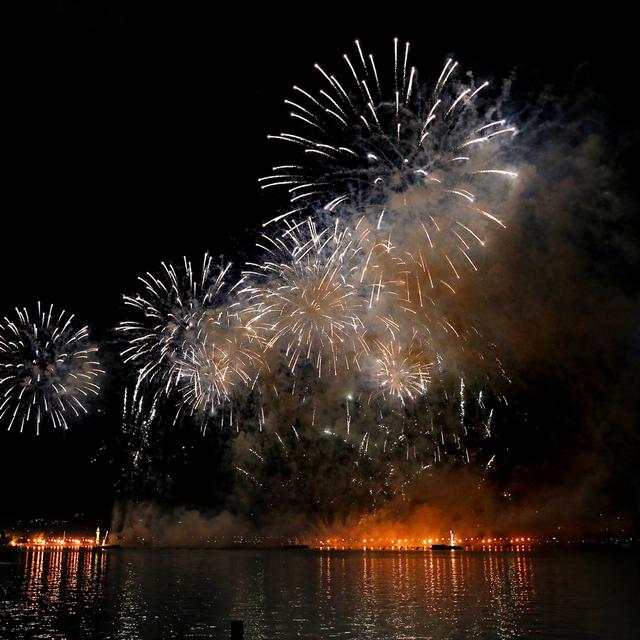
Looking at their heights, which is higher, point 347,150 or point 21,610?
point 347,150

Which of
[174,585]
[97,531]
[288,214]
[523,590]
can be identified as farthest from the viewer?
[97,531]

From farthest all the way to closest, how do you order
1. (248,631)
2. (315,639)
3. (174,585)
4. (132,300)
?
(174,585) < (132,300) < (248,631) < (315,639)

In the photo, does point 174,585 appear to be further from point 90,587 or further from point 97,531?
point 97,531

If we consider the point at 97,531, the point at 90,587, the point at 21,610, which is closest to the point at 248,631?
the point at 21,610

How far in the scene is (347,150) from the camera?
24797 mm

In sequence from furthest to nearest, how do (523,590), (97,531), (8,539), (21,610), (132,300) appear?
1. (97,531)
2. (8,539)
3. (523,590)
4. (132,300)
5. (21,610)

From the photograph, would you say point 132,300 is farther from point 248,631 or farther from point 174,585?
point 174,585

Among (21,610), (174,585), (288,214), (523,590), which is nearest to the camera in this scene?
(288,214)

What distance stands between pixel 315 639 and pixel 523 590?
23543 mm

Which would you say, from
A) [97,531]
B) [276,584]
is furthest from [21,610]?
[97,531]

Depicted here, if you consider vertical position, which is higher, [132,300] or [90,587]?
[132,300]

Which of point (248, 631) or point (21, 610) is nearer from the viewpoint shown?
point (248, 631)

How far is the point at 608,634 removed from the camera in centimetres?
2522

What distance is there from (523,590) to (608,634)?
18.4 metres
